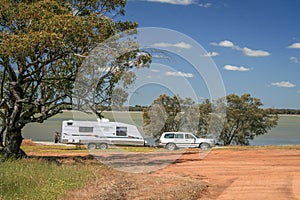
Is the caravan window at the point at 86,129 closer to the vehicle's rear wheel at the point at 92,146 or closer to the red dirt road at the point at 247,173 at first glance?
the vehicle's rear wheel at the point at 92,146

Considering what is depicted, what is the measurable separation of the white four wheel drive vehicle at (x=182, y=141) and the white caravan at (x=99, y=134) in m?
2.24

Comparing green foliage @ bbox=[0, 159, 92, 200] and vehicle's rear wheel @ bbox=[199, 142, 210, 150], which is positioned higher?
vehicle's rear wheel @ bbox=[199, 142, 210, 150]

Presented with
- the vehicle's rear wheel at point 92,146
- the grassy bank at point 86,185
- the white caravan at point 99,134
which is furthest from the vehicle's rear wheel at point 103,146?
the grassy bank at point 86,185

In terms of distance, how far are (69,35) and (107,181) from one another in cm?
589

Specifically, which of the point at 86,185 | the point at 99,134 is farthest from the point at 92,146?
the point at 86,185

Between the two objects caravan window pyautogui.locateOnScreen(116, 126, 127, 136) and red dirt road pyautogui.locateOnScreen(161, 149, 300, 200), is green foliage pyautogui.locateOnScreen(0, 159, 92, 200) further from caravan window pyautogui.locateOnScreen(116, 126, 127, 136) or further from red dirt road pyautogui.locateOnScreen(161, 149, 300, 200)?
caravan window pyautogui.locateOnScreen(116, 126, 127, 136)

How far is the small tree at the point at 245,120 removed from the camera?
160 feet

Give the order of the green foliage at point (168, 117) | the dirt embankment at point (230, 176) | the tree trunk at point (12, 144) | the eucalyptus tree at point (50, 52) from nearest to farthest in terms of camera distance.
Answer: the dirt embankment at point (230, 176), the eucalyptus tree at point (50, 52), the tree trunk at point (12, 144), the green foliage at point (168, 117)

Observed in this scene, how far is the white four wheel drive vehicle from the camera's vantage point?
31741 mm

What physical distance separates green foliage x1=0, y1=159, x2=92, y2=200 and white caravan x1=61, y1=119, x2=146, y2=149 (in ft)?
55.4

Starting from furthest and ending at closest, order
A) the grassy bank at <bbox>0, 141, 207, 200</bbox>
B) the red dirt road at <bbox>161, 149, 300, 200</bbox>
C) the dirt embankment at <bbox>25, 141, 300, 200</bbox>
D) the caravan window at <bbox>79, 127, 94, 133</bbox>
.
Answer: the caravan window at <bbox>79, 127, 94, 133</bbox>, the red dirt road at <bbox>161, 149, 300, 200</bbox>, the dirt embankment at <bbox>25, 141, 300, 200</bbox>, the grassy bank at <bbox>0, 141, 207, 200</bbox>

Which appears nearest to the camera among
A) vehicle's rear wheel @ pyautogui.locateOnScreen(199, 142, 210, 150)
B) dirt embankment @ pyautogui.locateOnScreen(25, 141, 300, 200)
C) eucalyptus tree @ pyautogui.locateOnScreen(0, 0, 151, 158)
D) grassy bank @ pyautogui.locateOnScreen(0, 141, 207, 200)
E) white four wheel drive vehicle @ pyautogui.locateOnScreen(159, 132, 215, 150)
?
grassy bank @ pyautogui.locateOnScreen(0, 141, 207, 200)

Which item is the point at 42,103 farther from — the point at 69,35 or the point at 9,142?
the point at 69,35

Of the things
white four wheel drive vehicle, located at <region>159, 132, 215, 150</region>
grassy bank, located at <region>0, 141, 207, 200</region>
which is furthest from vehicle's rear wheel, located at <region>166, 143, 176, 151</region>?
grassy bank, located at <region>0, 141, 207, 200</region>
